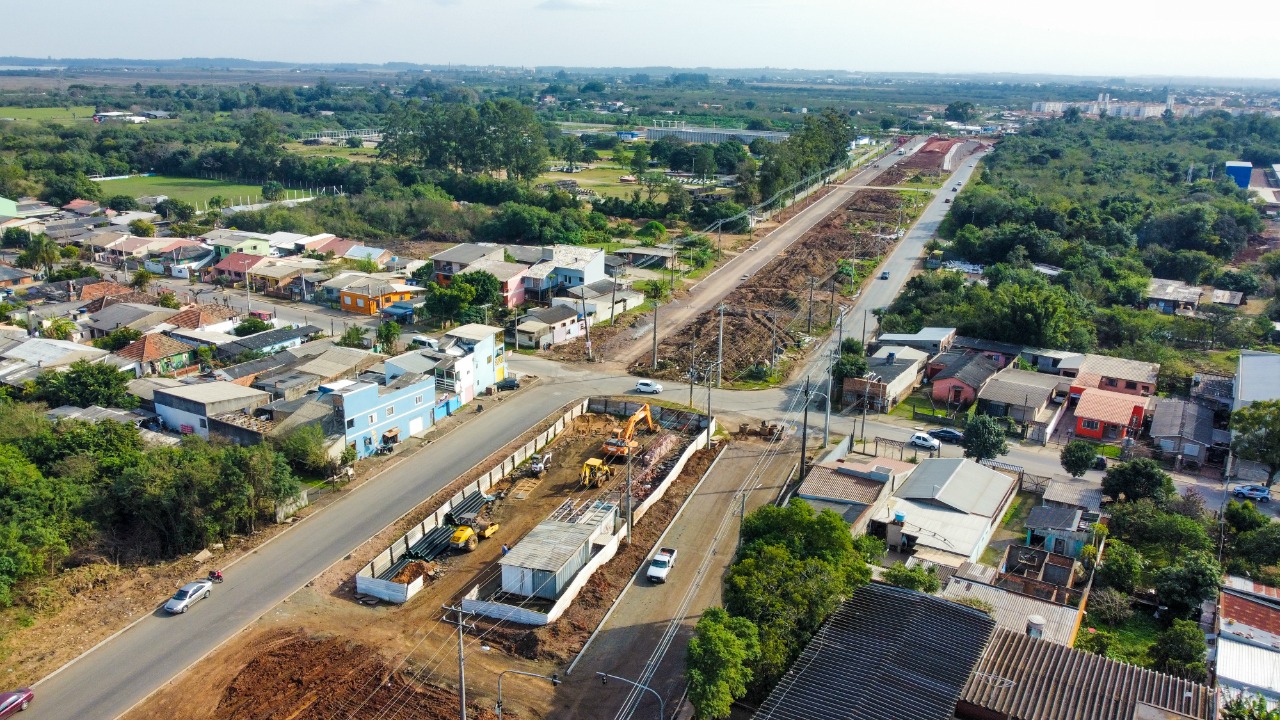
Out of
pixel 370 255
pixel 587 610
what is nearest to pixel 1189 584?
pixel 587 610

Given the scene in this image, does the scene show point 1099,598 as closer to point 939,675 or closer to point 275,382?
point 939,675

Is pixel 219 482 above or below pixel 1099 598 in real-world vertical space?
above

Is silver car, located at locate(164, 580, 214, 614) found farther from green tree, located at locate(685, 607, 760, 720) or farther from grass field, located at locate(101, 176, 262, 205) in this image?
grass field, located at locate(101, 176, 262, 205)

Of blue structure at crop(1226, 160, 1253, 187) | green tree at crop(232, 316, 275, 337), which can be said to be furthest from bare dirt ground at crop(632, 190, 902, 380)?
blue structure at crop(1226, 160, 1253, 187)

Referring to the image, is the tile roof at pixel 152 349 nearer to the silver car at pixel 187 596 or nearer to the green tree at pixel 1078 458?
the silver car at pixel 187 596

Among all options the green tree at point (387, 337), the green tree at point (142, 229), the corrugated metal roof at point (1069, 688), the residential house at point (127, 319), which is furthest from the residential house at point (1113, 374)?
the green tree at point (142, 229)

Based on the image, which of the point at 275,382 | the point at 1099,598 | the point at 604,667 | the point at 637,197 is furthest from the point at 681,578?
the point at 637,197
